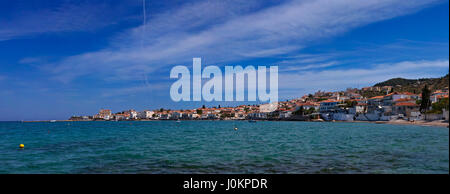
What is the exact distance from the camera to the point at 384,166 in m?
8.11

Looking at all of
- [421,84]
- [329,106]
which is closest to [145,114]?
[329,106]

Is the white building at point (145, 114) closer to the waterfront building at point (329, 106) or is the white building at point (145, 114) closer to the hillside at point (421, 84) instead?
the waterfront building at point (329, 106)

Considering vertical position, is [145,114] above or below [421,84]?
below

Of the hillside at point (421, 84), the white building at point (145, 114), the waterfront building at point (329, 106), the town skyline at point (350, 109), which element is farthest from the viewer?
the white building at point (145, 114)

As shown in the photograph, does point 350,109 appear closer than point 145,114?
Yes

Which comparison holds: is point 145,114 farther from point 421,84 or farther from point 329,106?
point 421,84

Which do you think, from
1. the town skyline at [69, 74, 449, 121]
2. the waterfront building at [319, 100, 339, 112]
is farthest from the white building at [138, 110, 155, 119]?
the waterfront building at [319, 100, 339, 112]

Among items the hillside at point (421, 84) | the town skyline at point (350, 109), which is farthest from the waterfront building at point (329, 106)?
the hillside at point (421, 84)

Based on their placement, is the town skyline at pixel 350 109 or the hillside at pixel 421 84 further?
the town skyline at pixel 350 109

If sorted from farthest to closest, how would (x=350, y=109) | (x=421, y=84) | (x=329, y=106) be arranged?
(x=329, y=106) → (x=350, y=109) → (x=421, y=84)
